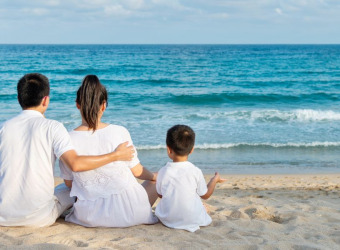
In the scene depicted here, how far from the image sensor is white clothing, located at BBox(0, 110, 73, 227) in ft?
11.0

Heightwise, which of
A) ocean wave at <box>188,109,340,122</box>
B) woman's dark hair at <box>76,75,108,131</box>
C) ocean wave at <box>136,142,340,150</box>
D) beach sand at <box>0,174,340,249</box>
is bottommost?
ocean wave at <box>136,142,340,150</box>

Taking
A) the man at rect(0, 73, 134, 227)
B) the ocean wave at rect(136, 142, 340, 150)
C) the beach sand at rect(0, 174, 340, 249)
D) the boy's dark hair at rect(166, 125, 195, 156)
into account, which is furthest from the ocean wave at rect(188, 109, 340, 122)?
the man at rect(0, 73, 134, 227)

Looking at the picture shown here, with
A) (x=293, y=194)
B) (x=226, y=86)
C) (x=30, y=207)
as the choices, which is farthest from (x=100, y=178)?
(x=226, y=86)

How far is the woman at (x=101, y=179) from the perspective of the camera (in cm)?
352

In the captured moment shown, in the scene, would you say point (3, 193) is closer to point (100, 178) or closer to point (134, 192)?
point (100, 178)

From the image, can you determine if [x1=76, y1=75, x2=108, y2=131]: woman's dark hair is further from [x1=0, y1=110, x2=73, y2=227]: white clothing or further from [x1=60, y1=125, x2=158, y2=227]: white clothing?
[x1=0, y1=110, x2=73, y2=227]: white clothing

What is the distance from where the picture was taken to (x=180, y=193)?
3.69 metres

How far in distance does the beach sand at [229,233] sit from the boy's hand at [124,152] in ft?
2.01

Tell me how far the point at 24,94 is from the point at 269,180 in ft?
15.5

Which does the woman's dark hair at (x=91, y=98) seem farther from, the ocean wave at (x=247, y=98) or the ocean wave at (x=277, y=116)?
the ocean wave at (x=247, y=98)

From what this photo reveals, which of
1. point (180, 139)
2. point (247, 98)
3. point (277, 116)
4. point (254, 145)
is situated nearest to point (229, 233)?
point (180, 139)

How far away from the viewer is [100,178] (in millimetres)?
3621

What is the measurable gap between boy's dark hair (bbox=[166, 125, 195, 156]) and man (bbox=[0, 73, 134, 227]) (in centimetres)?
41

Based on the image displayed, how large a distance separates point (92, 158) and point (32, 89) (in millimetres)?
681
